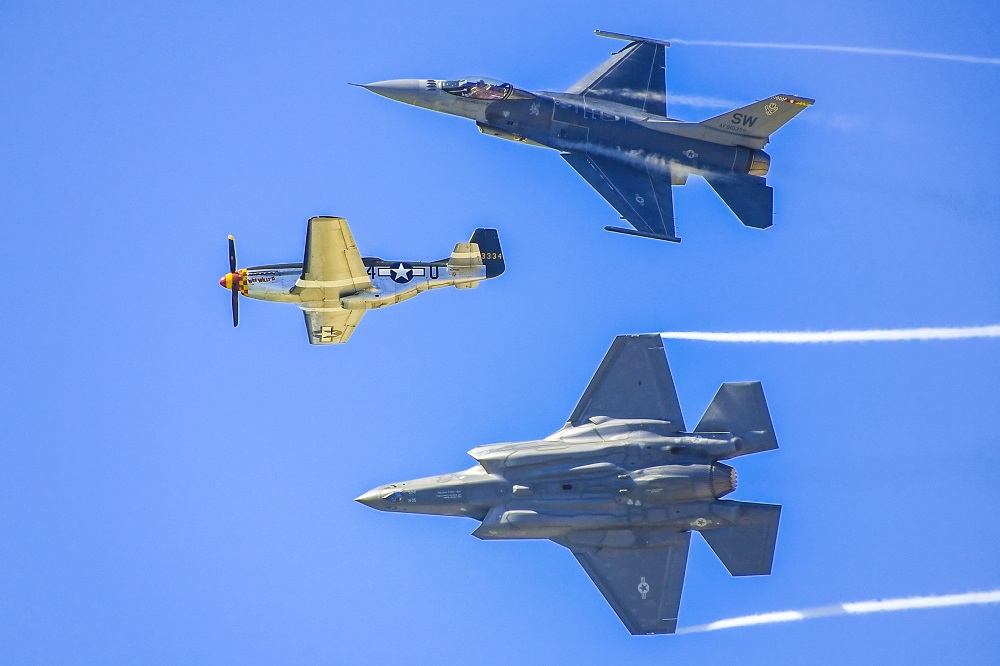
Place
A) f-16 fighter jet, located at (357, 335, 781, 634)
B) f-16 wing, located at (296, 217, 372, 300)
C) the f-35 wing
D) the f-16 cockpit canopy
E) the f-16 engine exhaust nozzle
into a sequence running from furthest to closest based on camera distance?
the f-35 wing → the f-16 cockpit canopy → f-16 wing, located at (296, 217, 372, 300) → f-16 fighter jet, located at (357, 335, 781, 634) → the f-16 engine exhaust nozzle

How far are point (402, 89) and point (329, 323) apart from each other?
19.9 ft

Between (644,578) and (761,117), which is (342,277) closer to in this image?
(644,578)

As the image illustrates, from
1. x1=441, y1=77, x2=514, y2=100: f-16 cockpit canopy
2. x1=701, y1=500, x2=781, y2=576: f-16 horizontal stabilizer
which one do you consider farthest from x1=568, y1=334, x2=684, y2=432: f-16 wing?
x1=441, y1=77, x2=514, y2=100: f-16 cockpit canopy

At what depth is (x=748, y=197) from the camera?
129 ft

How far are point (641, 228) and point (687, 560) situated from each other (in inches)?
313

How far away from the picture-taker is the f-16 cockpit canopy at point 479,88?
39.8 m

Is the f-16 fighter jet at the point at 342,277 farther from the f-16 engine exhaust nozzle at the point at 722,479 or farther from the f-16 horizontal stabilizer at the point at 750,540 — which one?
the f-16 horizontal stabilizer at the point at 750,540

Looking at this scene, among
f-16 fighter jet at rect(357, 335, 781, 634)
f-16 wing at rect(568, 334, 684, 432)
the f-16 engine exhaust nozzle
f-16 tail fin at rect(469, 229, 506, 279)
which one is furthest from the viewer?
f-16 tail fin at rect(469, 229, 506, 279)

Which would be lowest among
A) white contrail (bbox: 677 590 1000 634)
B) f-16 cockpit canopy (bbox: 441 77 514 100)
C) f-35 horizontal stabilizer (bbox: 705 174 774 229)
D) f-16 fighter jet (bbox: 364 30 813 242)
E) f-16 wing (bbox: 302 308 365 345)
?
white contrail (bbox: 677 590 1000 634)

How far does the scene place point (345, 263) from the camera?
38000 mm

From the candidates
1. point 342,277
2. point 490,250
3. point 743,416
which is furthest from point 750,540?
point 342,277

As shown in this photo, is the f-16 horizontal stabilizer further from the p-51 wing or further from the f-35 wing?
the f-35 wing

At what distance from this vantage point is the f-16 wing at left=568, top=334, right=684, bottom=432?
3684cm

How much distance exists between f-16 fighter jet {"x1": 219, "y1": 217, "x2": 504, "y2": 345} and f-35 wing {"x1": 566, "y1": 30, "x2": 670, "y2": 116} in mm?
4772
